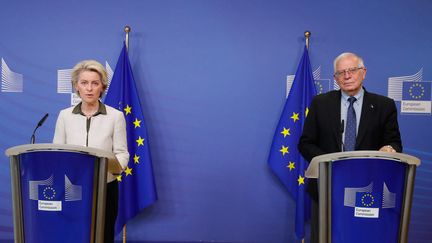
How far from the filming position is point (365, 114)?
7.89 ft

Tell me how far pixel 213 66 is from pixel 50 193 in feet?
7.54

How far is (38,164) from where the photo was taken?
1732mm

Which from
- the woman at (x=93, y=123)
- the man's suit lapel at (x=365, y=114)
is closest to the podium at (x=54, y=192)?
the woman at (x=93, y=123)

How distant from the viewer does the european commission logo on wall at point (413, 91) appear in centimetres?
375

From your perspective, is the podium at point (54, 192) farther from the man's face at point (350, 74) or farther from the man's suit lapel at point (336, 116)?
the man's face at point (350, 74)

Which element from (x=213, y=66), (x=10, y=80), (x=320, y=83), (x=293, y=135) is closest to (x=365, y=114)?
(x=293, y=135)

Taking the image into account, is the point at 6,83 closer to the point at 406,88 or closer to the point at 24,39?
the point at 24,39

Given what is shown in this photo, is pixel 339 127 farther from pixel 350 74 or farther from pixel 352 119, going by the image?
pixel 350 74

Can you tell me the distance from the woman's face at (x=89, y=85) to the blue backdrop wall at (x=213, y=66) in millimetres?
1320

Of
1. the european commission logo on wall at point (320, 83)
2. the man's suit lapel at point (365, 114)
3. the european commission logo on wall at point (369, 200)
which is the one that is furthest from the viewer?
the european commission logo on wall at point (320, 83)

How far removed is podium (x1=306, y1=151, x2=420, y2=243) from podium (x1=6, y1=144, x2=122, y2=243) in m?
1.01

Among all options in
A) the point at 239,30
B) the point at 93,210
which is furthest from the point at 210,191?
the point at 93,210

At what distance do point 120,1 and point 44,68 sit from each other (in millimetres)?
925

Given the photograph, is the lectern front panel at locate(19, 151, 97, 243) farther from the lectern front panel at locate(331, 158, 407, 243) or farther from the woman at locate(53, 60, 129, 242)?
the lectern front panel at locate(331, 158, 407, 243)
